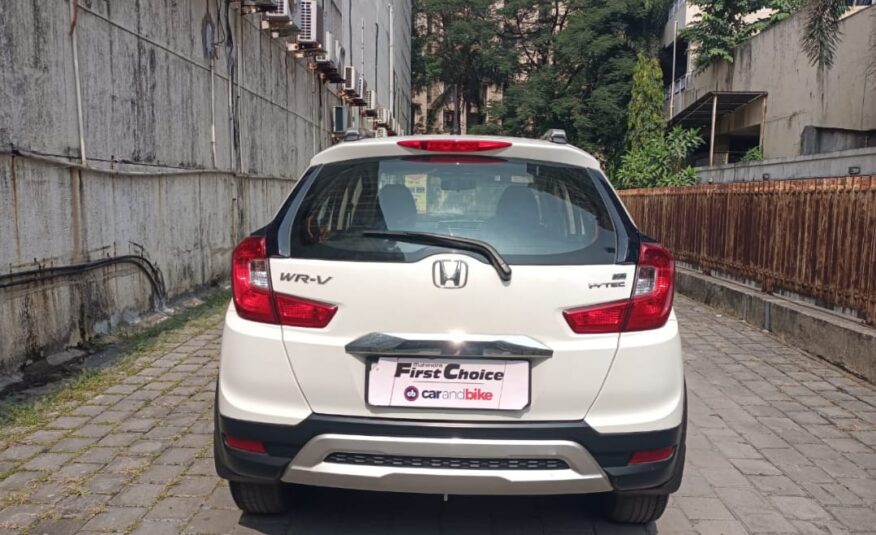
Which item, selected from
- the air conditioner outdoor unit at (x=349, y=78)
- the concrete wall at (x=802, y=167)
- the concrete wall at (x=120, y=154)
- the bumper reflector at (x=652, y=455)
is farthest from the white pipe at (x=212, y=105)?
the air conditioner outdoor unit at (x=349, y=78)

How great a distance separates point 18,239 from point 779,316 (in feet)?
23.2

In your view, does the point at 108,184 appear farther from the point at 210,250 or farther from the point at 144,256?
the point at 210,250

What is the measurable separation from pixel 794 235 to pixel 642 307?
19.7 feet

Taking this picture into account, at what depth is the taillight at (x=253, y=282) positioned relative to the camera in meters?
2.83

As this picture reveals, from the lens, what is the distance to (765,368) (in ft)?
21.5

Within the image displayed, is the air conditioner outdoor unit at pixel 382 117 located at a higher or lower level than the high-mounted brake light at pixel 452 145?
higher

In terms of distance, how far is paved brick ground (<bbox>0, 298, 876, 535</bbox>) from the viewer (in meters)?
3.32

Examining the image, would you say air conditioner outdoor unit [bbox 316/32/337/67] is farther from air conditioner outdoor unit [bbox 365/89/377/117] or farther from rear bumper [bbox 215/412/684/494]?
rear bumper [bbox 215/412/684/494]

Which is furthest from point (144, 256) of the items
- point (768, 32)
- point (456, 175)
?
point (768, 32)

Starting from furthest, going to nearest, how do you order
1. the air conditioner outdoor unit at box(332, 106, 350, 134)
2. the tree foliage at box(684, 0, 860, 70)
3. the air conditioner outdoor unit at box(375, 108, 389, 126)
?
the tree foliage at box(684, 0, 860, 70) < the air conditioner outdoor unit at box(375, 108, 389, 126) < the air conditioner outdoor unit at box(332, 106, 350, 134)

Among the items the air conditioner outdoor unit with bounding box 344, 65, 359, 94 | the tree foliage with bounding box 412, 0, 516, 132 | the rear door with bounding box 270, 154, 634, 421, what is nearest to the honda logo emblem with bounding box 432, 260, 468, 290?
the rear door with bounding box 270, 154, 634, 421

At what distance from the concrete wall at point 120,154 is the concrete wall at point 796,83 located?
39.8 ft

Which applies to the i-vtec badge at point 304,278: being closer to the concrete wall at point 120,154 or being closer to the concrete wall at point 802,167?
the concrete wall at point 120,154

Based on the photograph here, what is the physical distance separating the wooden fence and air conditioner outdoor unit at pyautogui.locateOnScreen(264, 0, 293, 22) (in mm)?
7207
